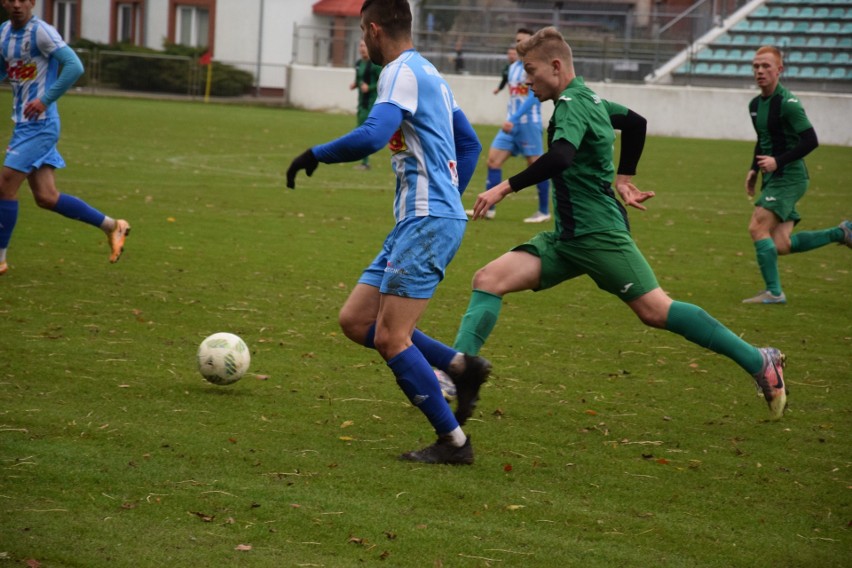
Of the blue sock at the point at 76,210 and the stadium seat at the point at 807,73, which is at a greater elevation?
the stadium seat at the point at 807,73

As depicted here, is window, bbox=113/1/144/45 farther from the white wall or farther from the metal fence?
the white wall

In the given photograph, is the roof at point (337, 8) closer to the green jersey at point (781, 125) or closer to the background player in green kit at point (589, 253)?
the green jersey at point (781, 125)

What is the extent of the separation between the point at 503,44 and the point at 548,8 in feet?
14.1

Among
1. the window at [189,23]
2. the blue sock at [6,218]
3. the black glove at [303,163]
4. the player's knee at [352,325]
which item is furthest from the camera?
the window at [189,23]

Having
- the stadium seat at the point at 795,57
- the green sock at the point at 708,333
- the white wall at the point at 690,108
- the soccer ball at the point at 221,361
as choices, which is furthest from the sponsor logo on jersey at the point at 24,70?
the stadium seat at the point at 795,57

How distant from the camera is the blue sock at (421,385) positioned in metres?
4.91

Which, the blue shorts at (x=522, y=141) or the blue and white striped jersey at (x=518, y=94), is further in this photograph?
the blue and white striped jersey at (x=518, y=94)

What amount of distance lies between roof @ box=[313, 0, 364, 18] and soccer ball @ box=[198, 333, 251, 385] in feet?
143

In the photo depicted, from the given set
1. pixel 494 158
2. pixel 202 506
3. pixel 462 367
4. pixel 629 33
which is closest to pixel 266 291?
pixel 462 367

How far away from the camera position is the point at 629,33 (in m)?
37.6

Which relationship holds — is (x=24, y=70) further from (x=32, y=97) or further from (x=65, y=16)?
(x=65, y=16)

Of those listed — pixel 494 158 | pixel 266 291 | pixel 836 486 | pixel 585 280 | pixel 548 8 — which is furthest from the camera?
pixel 548 8

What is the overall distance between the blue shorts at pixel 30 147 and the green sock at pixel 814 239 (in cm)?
617

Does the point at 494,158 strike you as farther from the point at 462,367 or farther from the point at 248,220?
the point at 462,367
